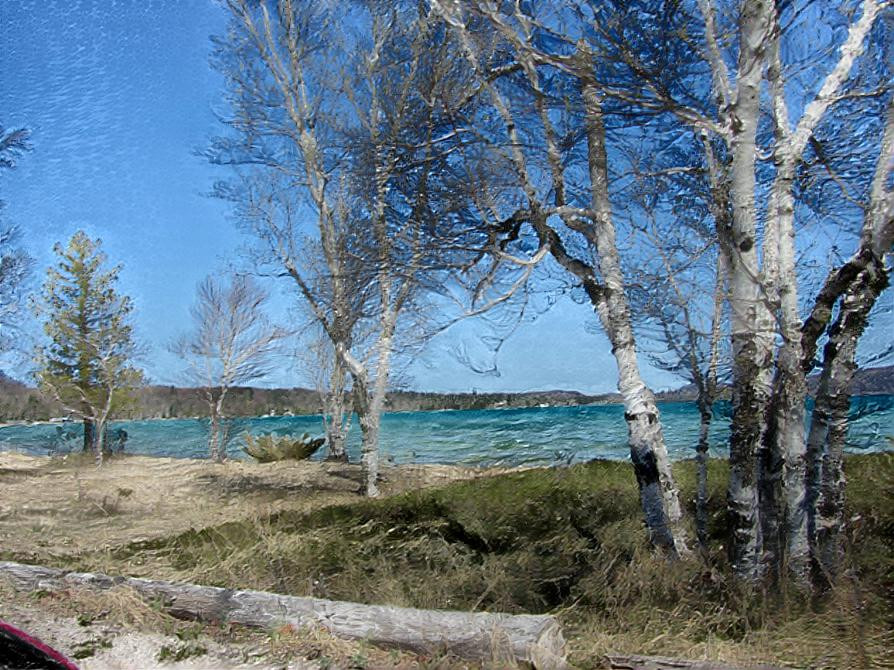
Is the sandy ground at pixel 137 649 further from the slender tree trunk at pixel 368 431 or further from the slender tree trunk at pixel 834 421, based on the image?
the slender tree trunk at pixel 368 431

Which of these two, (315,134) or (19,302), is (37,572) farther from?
(19,302)

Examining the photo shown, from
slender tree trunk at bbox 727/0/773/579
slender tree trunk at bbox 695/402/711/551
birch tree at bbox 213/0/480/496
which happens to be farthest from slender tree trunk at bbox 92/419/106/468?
slender tree trunk at bbox 727/0/773/579

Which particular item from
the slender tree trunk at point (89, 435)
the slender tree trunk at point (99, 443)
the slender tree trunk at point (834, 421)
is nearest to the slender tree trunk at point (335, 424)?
the slender tree trunk at point (99, 443)

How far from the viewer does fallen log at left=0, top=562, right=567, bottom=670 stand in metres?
2.05

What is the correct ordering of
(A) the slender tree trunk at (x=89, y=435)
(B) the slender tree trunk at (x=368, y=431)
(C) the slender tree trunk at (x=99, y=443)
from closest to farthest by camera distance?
(B) the slender tree trunk at (x=368, y=431)
(C) the slender tree trunk at (x=99, y=443)
(A) the slender tree trunk at (x=89, y=435)

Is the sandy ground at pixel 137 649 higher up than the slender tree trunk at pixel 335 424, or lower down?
lower down

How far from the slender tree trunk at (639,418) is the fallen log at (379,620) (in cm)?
111

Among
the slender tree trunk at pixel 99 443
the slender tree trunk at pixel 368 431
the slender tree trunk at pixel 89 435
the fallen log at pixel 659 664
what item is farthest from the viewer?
the slender tree trunk at pixel 89 435

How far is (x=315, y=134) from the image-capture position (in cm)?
649

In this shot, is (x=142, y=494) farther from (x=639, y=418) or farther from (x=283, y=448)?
(x=639, y=418)

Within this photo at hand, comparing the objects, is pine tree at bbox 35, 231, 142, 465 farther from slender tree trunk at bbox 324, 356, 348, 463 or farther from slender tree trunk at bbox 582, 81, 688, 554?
slender tree trunk at bbox 582, 81, 688, 554

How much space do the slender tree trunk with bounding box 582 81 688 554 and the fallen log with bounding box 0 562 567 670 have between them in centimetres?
111

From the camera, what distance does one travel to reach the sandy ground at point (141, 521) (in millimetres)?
2500

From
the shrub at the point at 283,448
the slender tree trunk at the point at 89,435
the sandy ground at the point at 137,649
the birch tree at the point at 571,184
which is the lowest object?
the sandy ground at the point at 137,649
